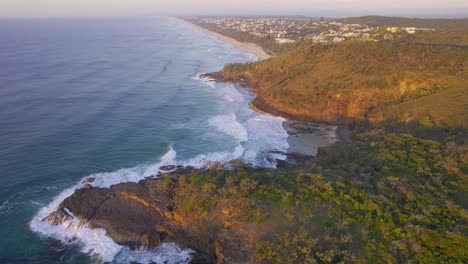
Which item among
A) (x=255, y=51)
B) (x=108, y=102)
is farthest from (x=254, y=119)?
(x=255, y=51)

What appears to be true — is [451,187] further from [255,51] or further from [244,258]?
[255,51]

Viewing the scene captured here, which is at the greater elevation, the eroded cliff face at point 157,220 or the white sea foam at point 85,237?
the eroded cliff face at point 157,220

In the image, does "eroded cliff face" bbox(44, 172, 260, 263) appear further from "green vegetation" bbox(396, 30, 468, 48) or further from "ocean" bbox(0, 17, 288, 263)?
"green vegetation" bbox(396, 30, 468, 48)

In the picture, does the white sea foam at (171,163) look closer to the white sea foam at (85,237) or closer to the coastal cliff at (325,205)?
the white sea foam at (85,237)

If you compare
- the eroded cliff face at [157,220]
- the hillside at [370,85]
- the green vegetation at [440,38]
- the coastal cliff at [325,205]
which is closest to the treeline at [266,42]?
the green vegetation at [440,38]

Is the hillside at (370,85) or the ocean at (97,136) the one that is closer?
the ocean at (97,136)

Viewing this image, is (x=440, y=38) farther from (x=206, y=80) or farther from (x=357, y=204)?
(x=357, y=204)

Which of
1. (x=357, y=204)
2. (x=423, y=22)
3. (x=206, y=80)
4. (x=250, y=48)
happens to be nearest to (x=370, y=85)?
(x=357, y=204)
